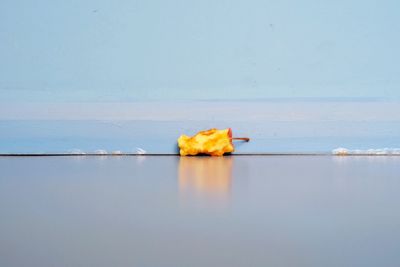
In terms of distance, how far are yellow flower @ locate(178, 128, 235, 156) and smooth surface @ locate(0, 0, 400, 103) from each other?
0.74 feet

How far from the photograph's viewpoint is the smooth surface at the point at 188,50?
2.80m

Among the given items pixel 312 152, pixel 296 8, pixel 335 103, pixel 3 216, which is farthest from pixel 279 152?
pixel 3 216

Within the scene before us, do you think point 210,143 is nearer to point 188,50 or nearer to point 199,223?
point 188,50

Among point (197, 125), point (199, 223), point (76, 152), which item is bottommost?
point (199, 223)

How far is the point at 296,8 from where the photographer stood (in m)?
2.83

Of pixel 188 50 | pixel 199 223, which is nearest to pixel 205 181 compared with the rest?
pixel 199 223

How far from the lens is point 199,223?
74 centimetres

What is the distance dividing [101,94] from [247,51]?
2.82ft

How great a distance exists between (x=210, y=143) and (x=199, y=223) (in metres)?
1.97

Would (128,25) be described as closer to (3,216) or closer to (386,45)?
(386,45)

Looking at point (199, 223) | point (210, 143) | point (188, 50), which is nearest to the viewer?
point (199, 223)

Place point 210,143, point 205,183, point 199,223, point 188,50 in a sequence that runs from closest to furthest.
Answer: point 199,223 → point 205,183 → point 210,143 → point 188,50

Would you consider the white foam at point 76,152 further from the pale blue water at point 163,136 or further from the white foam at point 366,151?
the white foam at point 366,151

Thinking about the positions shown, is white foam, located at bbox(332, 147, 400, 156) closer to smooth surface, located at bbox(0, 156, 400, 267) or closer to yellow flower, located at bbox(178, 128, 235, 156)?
yellow flower, located at bbox(178, 128, 235, 156)
